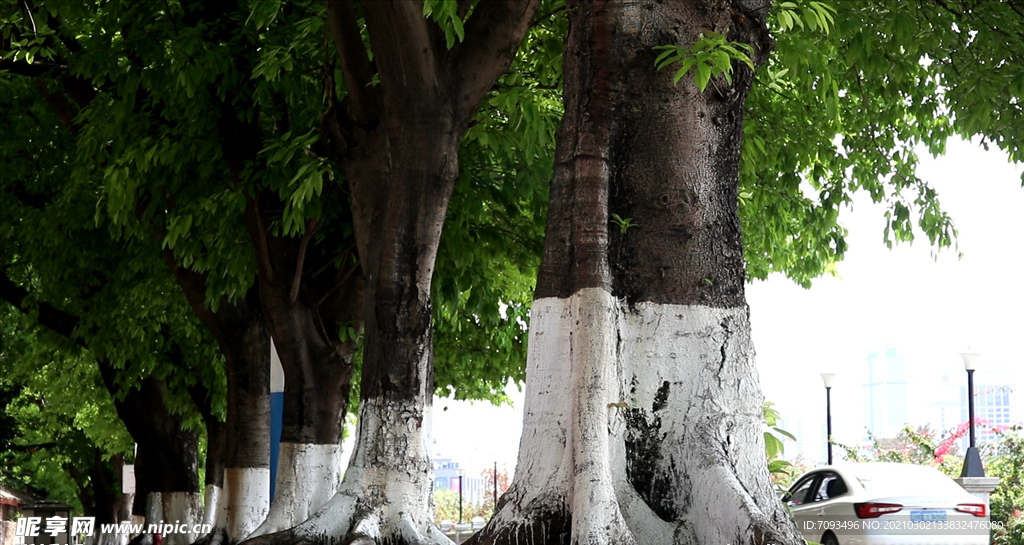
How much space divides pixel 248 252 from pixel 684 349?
27.4 ft

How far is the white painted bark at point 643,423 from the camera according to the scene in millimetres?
5504

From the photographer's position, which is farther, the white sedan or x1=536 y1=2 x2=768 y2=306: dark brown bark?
the white sedan

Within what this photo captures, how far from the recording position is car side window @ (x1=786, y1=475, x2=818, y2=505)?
1570 cm

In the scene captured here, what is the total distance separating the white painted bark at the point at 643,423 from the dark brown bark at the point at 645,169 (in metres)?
0.15

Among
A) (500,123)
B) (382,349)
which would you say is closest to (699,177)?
(382,349)

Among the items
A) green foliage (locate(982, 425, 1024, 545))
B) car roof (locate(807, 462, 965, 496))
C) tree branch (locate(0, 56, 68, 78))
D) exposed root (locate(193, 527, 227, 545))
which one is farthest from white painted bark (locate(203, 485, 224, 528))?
green foliage (locate(982, 425, 1024, 545))

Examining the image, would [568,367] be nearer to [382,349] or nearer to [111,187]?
[382,349]

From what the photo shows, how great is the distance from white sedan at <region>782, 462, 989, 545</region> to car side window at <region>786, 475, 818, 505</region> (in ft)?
2.11

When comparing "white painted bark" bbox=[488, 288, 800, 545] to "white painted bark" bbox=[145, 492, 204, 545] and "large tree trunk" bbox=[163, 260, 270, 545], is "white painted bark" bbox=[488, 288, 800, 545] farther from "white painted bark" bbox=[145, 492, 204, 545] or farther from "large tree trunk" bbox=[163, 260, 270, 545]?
"white painted bark" bbox=[145, 492, 204, 545]

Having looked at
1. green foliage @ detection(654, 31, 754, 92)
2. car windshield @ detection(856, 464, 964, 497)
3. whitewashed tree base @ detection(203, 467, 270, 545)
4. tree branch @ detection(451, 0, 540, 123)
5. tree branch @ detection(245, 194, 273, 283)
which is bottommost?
whitewashed tree base @ detection(203, 467, 270, 545)

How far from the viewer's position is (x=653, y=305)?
19.4ft

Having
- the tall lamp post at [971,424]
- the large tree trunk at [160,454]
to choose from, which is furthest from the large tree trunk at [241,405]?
the tall lamp post at [971,424]

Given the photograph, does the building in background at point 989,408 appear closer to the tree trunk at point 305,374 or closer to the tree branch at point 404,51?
the tree trunk at point 305,374

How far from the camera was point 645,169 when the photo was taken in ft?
19.9
